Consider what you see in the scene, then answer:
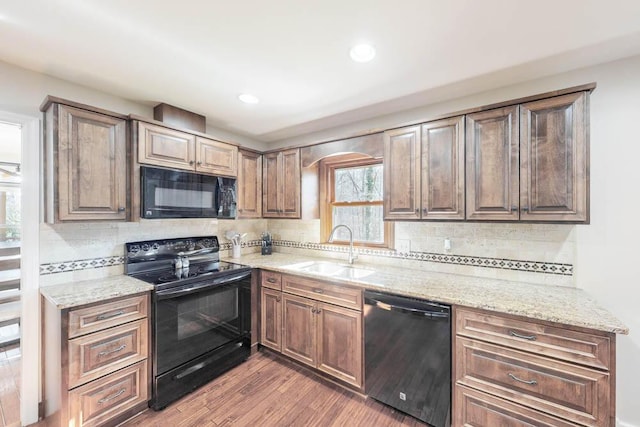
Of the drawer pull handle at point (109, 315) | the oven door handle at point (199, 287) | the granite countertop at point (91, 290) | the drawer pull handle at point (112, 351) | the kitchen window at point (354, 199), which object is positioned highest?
the kitchen window at point (354, 199)

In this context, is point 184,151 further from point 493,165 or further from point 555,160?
point 555,160

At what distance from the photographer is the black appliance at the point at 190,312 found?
2.03 meters

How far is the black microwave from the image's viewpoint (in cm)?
219

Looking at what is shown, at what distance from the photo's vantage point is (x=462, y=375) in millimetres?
1677

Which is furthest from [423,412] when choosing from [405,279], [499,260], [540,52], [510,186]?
[540,52]

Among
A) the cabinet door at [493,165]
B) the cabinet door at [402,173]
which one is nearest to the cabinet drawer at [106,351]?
the cabinet door at [402,173]

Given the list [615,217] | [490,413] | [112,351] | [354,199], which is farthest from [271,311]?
[615,217]

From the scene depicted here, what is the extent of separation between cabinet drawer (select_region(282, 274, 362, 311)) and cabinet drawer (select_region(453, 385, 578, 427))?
2.73 feet

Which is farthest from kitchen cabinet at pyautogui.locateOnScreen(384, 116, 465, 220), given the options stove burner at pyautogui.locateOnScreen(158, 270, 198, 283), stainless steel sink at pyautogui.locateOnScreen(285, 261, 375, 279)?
stove burner at pyautogui.locateOnScreen(158, 270, 198, 283)

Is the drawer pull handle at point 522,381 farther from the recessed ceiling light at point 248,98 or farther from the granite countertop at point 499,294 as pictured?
the recessed ceiling light at point 248,98

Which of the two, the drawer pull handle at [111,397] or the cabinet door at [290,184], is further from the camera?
the cabinet door at [290,184]

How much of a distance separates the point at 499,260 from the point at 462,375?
95cm

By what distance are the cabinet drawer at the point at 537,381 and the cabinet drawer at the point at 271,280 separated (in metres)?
1.56

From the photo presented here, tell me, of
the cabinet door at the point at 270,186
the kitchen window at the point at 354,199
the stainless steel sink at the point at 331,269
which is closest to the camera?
the stainless steel sink at the point at 331,269
